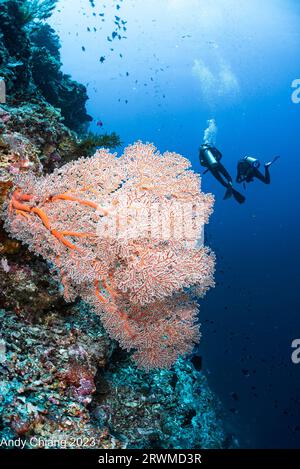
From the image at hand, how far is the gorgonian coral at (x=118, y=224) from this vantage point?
119 inches

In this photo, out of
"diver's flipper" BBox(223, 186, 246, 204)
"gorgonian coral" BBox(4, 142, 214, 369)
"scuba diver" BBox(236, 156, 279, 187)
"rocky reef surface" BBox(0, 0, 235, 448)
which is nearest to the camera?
"rocky reef surface" BBox(0, 0, 235, 448)

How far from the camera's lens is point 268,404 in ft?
105

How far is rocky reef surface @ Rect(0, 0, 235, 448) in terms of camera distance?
111 inches

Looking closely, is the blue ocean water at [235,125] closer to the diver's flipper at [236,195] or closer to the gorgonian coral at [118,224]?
the diver's flipper at [236,195]

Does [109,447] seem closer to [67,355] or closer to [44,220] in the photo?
[67,355]

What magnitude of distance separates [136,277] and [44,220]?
1177 millimetres

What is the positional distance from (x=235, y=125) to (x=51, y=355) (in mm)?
119126

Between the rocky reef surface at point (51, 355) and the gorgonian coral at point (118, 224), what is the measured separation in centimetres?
61

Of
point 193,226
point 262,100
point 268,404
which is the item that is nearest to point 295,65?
point 262,100

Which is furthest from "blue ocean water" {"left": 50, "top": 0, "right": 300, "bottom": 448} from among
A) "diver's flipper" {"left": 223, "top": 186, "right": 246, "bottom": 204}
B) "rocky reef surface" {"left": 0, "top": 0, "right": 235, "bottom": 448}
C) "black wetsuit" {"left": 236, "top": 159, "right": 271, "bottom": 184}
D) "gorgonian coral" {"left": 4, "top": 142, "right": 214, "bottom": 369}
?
"gorgonian coral" {"left": 4, "top": 142, "right": 214, "bottom": 369}

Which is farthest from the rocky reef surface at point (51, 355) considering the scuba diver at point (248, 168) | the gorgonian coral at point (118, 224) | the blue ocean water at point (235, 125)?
the blue ocean water at point (235, 125)

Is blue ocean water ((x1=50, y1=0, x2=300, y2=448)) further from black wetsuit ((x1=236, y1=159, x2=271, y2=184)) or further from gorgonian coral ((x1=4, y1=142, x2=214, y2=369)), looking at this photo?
gorgonian coral ((x1=4, y1=142, x2=214, y2=369))

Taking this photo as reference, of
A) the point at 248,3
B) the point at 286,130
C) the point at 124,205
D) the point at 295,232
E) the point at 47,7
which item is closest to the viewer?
the point at 124,205

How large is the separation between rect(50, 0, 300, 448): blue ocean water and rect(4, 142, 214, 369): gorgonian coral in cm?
1058
